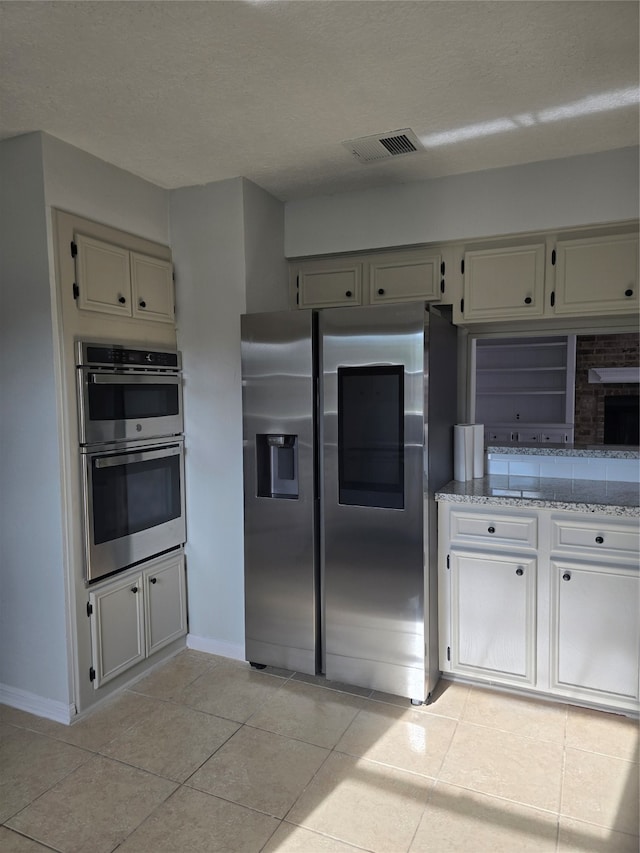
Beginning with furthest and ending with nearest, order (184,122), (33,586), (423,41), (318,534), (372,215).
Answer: (372,215), (318,534), (33,586), (184,122), (423,41)

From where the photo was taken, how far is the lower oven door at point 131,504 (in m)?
2.55

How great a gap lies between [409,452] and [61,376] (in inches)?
60.4

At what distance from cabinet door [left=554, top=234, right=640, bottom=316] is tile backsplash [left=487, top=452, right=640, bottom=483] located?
771 millimetres

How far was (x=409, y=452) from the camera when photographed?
2.55m

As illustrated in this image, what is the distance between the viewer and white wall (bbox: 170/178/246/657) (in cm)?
296

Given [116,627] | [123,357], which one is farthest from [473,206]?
[116,627]

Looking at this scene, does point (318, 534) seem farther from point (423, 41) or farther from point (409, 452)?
point (423, 41)

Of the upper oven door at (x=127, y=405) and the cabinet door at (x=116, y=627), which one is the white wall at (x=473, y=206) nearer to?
the upper oven door at (x=127, y=405)

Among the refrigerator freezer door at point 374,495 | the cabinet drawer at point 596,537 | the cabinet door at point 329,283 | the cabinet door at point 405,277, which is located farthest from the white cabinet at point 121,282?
the cabinet drawer at point 596,537

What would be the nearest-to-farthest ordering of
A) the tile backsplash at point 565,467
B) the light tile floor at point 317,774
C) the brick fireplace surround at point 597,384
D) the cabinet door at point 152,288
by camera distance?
the light tile floor at point 317,774 < the cabinet door at point 152,288 < the tile backsplash at point 565,467 < the brick fireplace surround at point 597,384

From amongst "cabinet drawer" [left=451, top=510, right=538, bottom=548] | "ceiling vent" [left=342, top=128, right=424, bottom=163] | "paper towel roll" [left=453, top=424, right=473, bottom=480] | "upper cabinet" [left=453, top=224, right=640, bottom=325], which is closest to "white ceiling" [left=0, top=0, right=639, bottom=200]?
"ceiling vent" [left=342, top=128, right=424, bottom=163]

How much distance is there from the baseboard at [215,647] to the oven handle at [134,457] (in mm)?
1042

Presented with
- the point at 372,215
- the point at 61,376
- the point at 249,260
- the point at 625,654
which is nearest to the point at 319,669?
the point at 625,654

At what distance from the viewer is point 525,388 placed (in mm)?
3264
